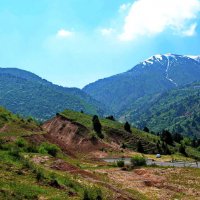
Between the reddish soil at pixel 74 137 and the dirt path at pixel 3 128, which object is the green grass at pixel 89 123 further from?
the dirt path at pixel 3 128

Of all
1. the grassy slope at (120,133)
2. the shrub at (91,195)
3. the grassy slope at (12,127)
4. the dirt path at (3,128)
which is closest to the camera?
the shrub at (91,195)

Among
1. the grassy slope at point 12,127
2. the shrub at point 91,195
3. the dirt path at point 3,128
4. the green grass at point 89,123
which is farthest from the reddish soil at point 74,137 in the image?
the shrub at point 91,195

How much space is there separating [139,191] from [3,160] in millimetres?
18468

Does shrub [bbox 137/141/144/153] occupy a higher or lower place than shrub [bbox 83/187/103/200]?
lower

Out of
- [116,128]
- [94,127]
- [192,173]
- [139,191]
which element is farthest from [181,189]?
[116,128]

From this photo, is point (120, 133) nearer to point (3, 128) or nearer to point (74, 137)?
point (74, 137)

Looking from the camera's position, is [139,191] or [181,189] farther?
[181,189]

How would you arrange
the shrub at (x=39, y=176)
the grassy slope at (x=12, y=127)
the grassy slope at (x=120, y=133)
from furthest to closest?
the grassy slope at (x=120, y=133), the grassy slope at (x=12, y=127), the shrub at (x=39, y=176)

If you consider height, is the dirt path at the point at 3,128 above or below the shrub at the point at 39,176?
above

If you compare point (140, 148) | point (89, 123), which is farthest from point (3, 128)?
point (89, 123)

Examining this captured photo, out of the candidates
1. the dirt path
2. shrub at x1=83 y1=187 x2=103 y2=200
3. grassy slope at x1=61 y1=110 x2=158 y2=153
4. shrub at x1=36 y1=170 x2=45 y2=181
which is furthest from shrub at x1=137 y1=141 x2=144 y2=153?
shrub at x1=83 y1=187 x2=103 y2=200

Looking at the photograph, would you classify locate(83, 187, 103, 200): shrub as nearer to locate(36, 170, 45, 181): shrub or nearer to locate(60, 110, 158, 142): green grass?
locate(36, 170, 45, 181): shrub

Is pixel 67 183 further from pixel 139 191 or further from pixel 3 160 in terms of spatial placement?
pixel 139 191

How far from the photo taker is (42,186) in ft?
118
